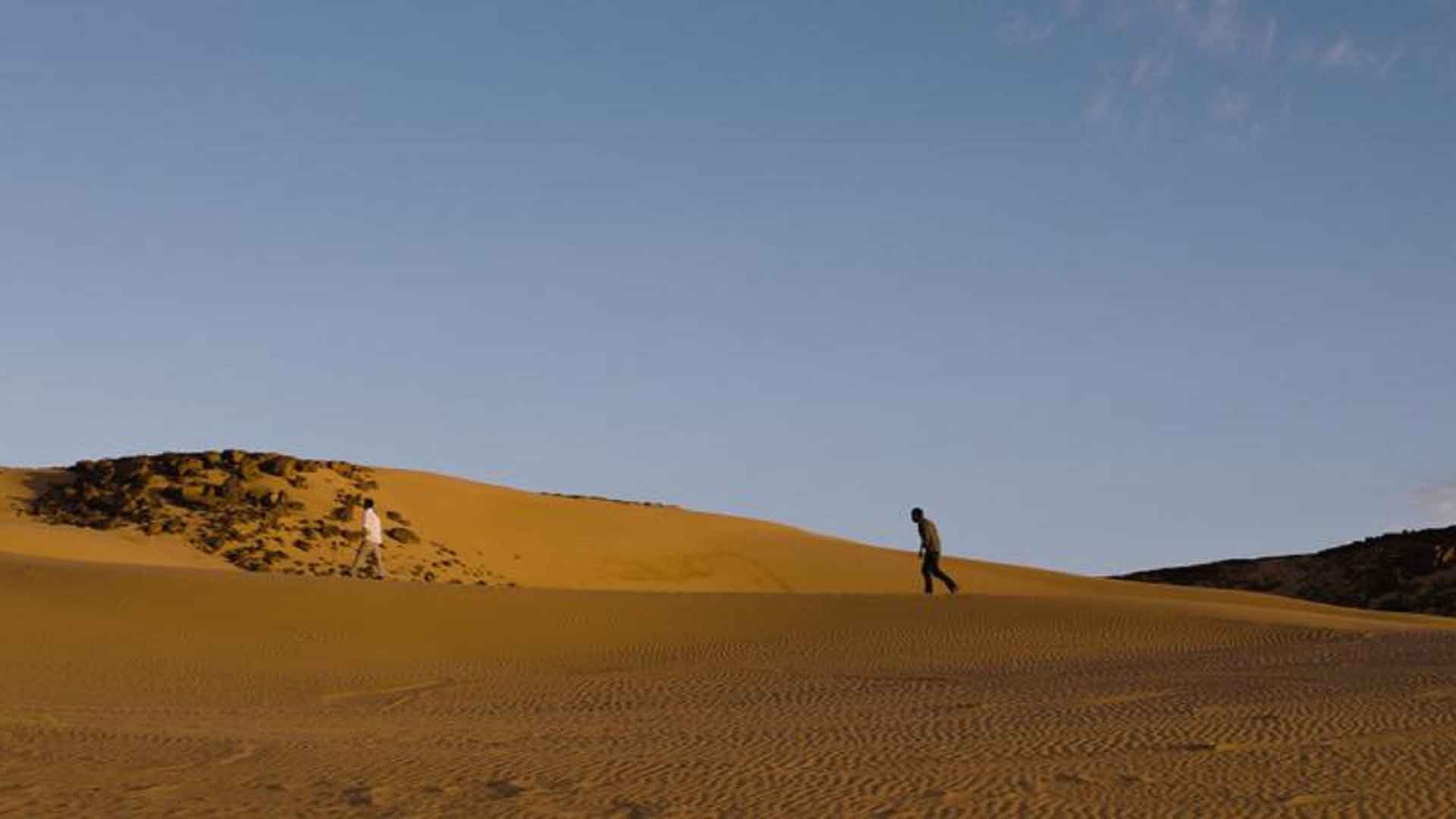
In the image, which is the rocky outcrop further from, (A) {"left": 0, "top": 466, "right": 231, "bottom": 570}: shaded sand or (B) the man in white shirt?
(B) the man in white shirt

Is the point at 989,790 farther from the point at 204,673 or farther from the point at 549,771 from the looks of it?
the point at 204,673

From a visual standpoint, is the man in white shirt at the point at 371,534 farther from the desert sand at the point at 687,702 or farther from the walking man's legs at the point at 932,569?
the walking man's legs at the point at 932,569

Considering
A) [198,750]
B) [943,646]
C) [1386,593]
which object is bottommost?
[198,750]

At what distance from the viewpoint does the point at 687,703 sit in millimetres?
13117

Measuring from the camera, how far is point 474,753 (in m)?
10.0

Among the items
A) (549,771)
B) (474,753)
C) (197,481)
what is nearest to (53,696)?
(474,753)

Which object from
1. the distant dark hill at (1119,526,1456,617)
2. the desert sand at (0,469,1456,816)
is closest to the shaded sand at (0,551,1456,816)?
the desert sand at (0,469,1456,816)

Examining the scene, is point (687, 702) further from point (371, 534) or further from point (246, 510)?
point (246, 510)

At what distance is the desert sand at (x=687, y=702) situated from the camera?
328 inches

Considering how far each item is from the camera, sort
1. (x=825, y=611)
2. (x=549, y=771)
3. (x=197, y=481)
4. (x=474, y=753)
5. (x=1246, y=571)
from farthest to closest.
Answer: (x=1246, y=571) → (x=197, y=481) → (x=825, y=611) → (x=474, y=753) → (x=549, y=771)

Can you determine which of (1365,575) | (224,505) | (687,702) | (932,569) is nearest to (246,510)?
(224,505)

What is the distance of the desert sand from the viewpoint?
834 centimetres

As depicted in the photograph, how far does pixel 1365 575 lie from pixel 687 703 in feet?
95.7

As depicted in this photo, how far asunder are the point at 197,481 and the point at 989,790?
87.8ft
